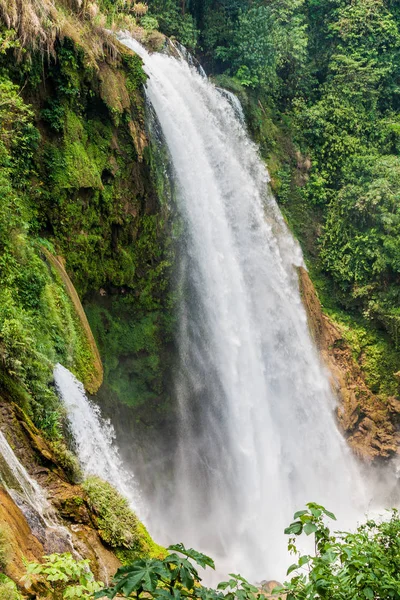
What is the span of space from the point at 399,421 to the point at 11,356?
1267 cm

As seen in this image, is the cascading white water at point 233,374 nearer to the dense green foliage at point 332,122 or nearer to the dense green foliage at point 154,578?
the dense green foliage at point 332,122

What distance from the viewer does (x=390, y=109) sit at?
20266mm

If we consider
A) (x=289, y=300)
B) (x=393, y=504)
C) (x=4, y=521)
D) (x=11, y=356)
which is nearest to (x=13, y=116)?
(x=11, y=356)

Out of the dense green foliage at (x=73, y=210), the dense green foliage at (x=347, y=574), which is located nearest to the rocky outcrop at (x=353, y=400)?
the dense green foliage at (x=73, y=210)

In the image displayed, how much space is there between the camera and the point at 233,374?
12.2 meters

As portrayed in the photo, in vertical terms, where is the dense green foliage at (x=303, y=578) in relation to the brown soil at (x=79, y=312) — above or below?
below

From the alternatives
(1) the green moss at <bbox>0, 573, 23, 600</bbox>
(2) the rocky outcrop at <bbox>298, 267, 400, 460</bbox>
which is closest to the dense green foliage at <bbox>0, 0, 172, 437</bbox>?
(1) the green moss at <bbox>0, 573, 23, 600</bbox>

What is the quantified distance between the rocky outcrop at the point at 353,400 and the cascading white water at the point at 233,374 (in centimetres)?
53

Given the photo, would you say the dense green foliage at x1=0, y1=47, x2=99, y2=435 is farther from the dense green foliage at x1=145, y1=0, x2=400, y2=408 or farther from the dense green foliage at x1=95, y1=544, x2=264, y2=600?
the dense green foliage at x1=145, y1=0, x2=400, y2=408

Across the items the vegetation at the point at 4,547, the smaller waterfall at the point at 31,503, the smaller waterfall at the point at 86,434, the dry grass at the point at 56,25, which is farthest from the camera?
the dry grass at the point at 56,25

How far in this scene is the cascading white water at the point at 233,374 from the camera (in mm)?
11289

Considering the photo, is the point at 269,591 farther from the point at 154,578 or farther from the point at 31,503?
the point at 31,503

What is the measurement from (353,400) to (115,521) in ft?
35.9

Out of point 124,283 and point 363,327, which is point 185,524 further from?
point 363,327
